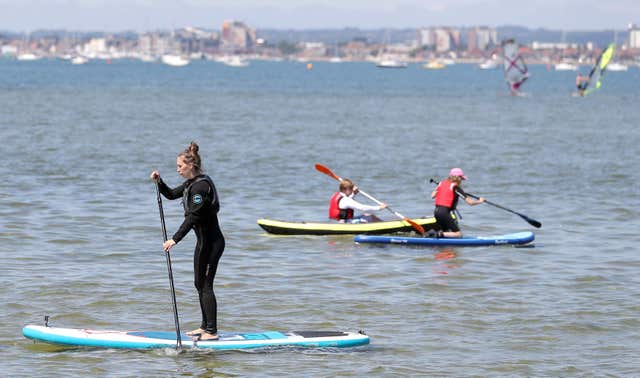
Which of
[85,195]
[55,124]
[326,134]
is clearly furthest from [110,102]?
[85,195]

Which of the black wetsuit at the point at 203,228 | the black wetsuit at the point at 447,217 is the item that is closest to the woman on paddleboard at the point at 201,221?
the black wetsuit at the point at 203,228

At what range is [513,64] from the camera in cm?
10675

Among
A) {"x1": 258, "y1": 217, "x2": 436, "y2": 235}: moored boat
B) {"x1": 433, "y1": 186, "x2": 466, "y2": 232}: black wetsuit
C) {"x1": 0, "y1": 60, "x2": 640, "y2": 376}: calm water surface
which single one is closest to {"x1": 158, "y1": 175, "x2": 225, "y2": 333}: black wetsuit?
{"x1": 0, "y1": 60, "x2": 640, "y2": 376}: calm water surface

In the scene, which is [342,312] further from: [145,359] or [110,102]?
[110,102]

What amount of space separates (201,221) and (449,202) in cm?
946

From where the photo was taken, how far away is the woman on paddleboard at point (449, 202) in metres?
20.8

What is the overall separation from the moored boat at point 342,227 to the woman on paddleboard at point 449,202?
0.45 m

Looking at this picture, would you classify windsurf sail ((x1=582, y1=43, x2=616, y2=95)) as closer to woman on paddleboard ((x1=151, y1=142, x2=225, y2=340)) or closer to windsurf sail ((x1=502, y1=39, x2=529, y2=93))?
windsurf sail ((x1=502, y1=39, x2=529, y2=93))

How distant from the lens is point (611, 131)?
59.5 m

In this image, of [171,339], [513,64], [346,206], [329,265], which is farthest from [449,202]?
[513,64]

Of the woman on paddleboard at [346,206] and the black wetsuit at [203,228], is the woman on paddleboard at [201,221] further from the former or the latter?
the woman on paddleboard at [346,206]

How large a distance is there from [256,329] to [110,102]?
71998 mm

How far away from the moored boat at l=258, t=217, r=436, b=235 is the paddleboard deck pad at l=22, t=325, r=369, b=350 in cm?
873

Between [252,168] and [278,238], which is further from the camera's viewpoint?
[252,168]
